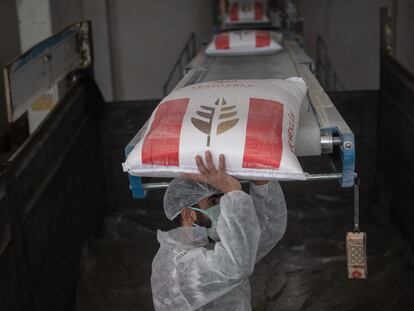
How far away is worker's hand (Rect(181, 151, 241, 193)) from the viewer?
6.57 ft

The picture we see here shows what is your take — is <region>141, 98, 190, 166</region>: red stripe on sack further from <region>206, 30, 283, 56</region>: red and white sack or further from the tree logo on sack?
<region>206, 30, 283, 56</region>: red and white sack

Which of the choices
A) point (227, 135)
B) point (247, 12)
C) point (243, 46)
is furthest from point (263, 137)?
point (247, 12)

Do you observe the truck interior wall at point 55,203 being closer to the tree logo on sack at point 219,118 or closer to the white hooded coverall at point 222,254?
the white hooded coverall at point 222,254

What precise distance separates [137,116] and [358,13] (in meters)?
3.32

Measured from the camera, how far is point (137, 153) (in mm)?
2111

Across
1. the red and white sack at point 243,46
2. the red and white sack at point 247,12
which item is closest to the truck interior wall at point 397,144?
the red and white sack at point 243,46

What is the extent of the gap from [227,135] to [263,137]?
10 centimetres

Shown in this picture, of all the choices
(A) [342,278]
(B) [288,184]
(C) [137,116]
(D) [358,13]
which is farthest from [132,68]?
(A) [342,278]

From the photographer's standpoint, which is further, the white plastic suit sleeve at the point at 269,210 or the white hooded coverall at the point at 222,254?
the white plastic suit sleeve at the point at 269,210

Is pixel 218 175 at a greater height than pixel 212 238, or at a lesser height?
greater

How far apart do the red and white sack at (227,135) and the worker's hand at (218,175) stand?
0.07 feet

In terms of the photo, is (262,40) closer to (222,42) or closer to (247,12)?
(222,42)

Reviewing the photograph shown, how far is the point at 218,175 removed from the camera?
2012 millimetres

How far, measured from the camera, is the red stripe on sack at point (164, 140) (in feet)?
6.79
